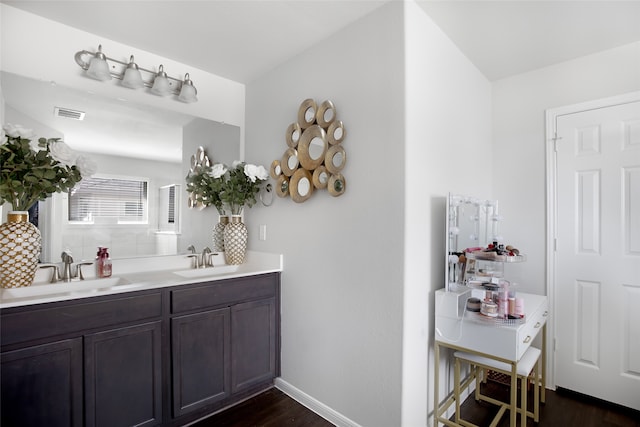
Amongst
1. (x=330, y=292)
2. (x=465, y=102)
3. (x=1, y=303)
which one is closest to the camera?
(x=1, y=303)

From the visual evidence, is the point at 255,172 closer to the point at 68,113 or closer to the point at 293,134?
the point at 293,134

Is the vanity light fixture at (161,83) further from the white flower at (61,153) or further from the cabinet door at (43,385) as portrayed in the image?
the cabinet door at (43,385)

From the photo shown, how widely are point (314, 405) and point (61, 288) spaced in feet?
5.52

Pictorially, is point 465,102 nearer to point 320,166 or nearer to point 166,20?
point 320,166

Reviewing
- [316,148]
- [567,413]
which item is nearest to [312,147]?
[316,148]

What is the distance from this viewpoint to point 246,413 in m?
2.13

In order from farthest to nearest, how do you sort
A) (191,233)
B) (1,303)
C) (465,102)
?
(191,233) < (465,102) < (1,303)

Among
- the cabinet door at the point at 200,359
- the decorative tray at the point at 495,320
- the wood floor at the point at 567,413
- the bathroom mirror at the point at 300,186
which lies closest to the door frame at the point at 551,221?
the wood floor at the point at 567,413

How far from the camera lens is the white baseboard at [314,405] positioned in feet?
6.47

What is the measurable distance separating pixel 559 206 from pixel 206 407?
286 cm

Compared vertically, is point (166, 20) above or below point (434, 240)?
above

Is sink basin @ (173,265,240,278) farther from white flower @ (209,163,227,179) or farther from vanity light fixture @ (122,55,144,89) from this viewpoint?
vanity light fixture @ (122,55,144,89)

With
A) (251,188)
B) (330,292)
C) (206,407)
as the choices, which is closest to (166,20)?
(251,188)

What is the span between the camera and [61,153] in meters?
1.71
